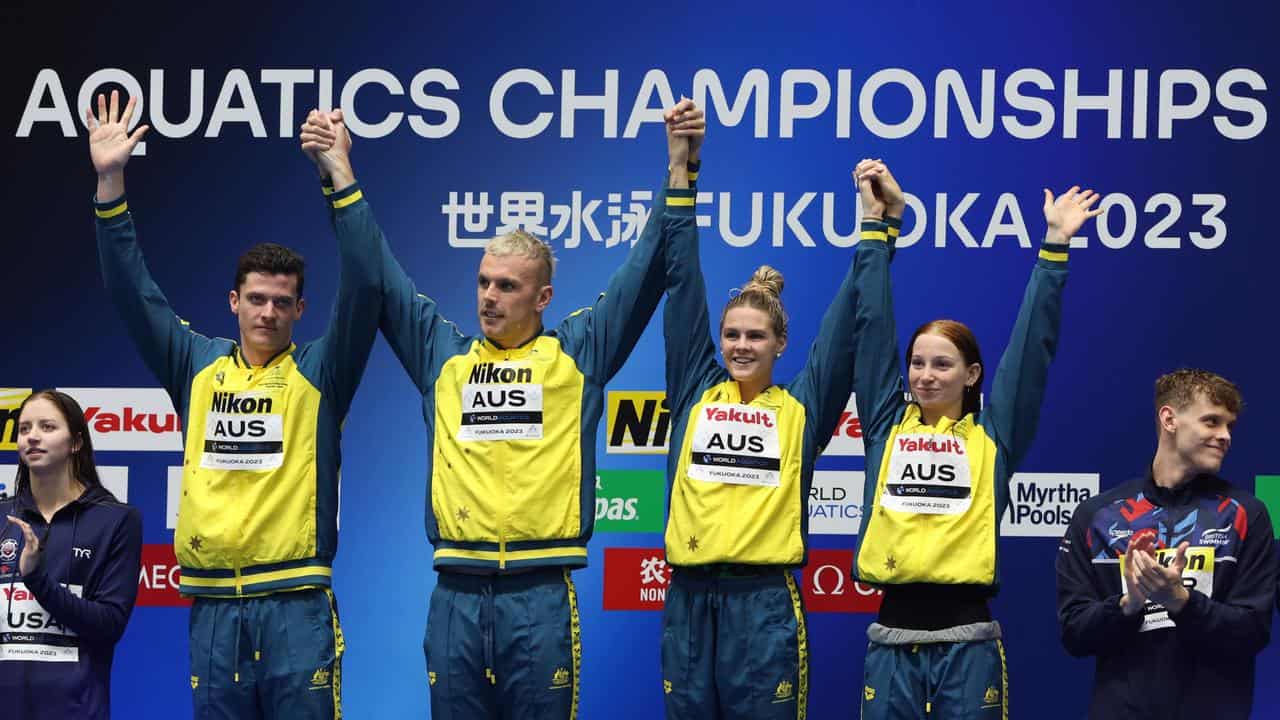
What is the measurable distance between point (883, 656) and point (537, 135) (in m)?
2.31

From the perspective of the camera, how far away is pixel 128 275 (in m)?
3.88

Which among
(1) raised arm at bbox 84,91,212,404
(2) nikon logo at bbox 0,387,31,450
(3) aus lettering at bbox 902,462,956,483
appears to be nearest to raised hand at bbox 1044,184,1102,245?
(3) aus lettering at bbox 902,462,956,483

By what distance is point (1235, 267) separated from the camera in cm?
485

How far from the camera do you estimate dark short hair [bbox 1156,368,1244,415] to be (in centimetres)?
363

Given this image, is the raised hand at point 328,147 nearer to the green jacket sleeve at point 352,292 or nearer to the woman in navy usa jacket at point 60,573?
the green jacket sleeve at point 352,292

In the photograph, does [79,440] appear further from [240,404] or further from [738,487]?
[738,487]

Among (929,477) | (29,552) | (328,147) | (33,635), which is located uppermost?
(328,147)

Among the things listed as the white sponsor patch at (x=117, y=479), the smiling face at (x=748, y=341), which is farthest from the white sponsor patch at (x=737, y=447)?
the white sponsor patch at (x=117, y=479)

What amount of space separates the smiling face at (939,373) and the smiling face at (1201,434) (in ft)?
1.72

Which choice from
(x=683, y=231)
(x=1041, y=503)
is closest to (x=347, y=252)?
(x=683, y=231)

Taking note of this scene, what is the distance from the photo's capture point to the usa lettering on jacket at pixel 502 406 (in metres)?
3.68

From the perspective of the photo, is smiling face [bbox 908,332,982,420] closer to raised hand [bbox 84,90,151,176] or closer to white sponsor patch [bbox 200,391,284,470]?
white sponsor patch [bbox 200,391,284,470]

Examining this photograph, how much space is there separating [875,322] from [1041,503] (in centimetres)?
152

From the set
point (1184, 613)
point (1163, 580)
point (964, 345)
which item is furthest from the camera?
point (964, 345)
